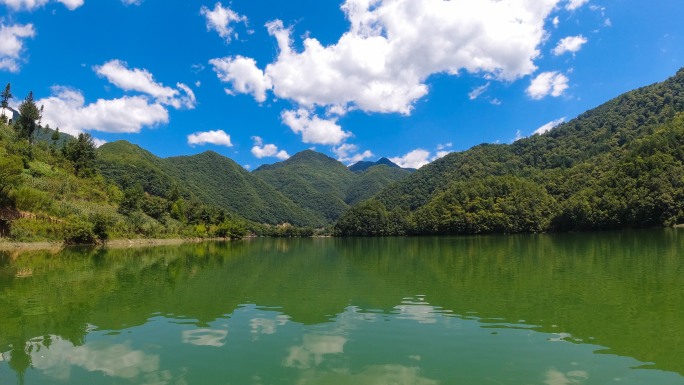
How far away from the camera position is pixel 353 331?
1322 centimetres

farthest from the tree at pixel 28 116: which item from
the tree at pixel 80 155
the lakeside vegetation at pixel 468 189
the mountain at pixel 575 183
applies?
the mountain at pixel 575 183

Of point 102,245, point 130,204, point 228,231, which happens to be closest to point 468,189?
point 228,231

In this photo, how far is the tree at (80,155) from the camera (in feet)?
301

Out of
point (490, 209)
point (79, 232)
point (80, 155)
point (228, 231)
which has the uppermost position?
point (80, 155)

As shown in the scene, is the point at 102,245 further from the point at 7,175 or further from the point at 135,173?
the point at 135,173

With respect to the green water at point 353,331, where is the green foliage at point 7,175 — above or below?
above

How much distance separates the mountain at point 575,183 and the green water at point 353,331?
283 feet

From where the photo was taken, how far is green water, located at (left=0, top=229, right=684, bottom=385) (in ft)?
30.8

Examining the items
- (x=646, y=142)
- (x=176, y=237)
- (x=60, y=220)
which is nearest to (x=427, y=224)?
(x=646, y=142)

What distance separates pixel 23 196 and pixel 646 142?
132598 mm

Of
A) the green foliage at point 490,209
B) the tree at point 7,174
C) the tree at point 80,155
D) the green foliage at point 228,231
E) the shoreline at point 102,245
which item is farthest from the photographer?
the green foliage at point 490,209

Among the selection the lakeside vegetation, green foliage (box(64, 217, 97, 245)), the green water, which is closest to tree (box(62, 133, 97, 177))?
the lakeside vegetation

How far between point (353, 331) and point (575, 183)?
141527 mm

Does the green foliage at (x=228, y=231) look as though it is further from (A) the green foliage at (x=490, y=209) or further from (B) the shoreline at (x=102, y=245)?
(A) the green foliage at (x=490, y=209)
